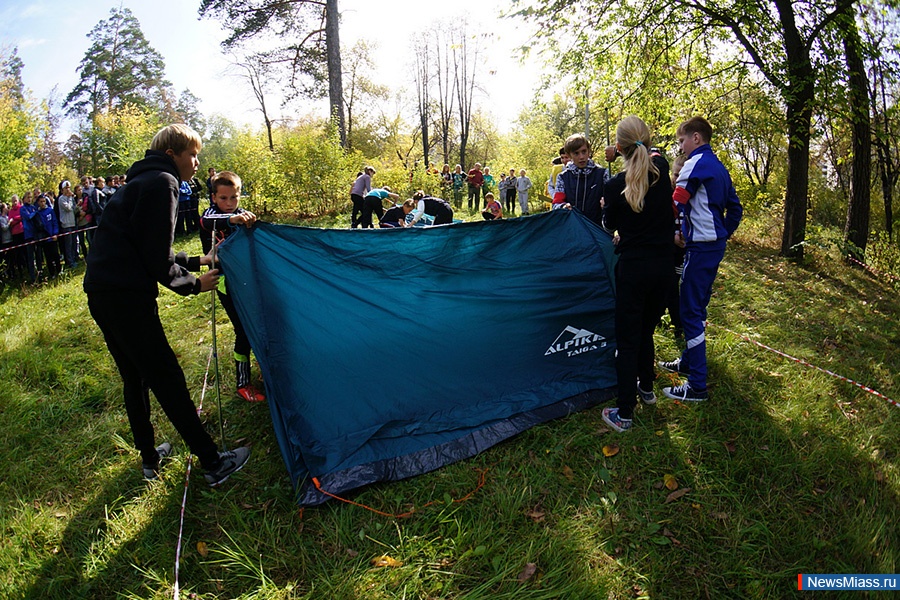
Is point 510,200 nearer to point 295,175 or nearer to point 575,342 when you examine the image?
point 295,175

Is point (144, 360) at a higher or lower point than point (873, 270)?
higher

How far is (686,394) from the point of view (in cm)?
379

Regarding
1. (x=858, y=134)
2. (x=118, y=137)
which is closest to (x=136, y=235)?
(x=858, y=134)

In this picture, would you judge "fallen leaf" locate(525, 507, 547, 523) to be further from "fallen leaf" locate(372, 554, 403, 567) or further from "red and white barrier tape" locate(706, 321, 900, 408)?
"red and white barrier tape" locate(706, 321, 900, 408)

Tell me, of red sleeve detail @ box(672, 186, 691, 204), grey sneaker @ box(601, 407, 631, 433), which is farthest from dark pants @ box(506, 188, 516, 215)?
grey sneaker @ box(601, 407, 631, 433)

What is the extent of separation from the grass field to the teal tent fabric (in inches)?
9.4

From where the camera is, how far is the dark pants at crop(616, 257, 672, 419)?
3148mm

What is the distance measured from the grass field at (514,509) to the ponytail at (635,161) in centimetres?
163

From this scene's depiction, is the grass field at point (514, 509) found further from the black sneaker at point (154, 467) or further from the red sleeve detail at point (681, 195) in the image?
the red sleeve detail at point (681, 195)

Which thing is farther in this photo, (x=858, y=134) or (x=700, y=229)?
(x=858, y=134)

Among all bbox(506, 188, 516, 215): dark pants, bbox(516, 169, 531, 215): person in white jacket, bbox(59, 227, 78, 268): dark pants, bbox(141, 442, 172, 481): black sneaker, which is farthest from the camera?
bbox(506, 188, 516, 215): dark pants

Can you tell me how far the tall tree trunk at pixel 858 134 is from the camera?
791 centimetres

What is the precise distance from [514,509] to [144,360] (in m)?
2.21

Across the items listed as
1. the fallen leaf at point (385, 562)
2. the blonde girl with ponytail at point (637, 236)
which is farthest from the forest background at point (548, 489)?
the blonde girl with ponytail at point (637, 236)
